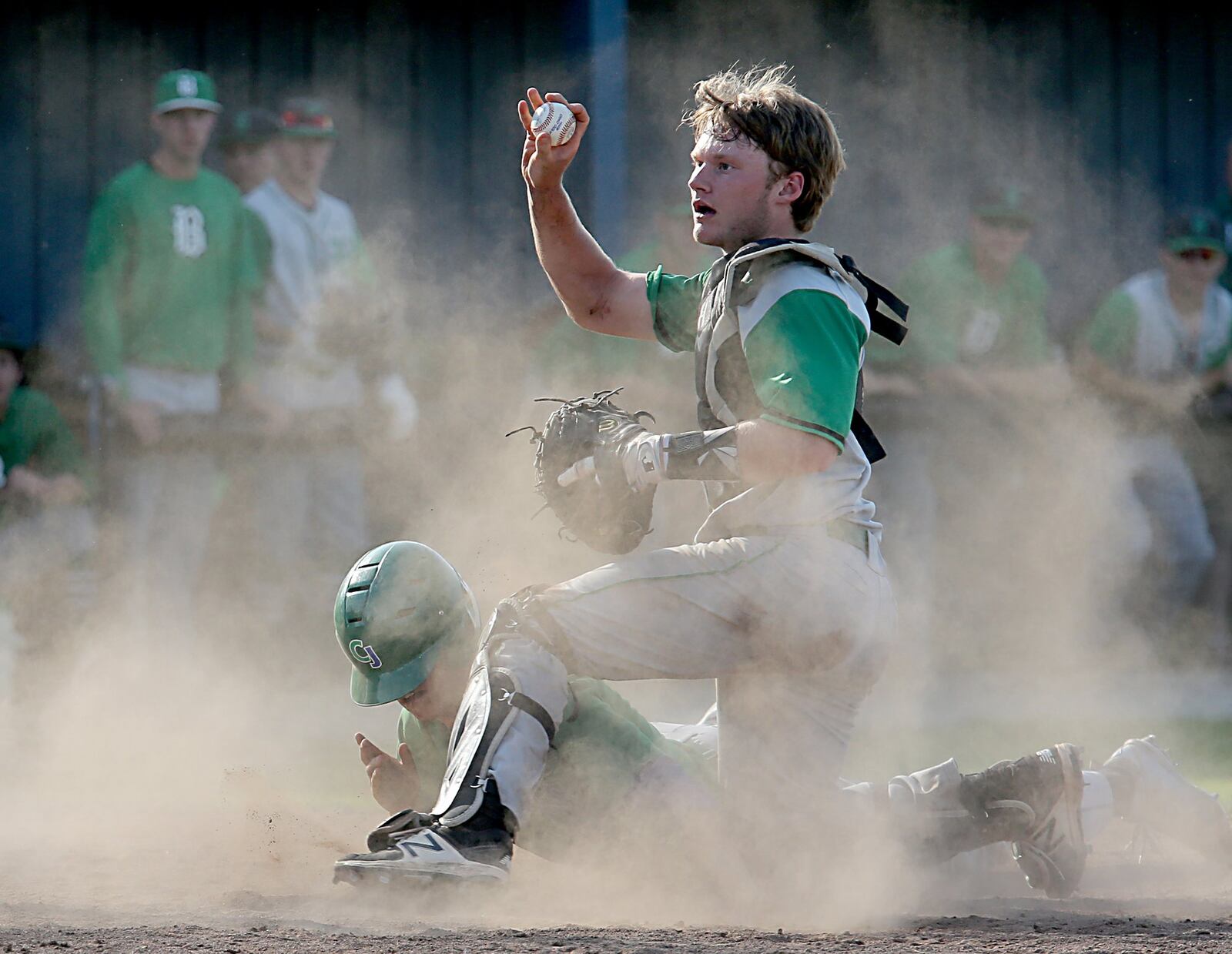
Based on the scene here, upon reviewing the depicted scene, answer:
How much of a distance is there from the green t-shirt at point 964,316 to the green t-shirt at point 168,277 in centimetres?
273

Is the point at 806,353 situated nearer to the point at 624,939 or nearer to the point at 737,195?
the point at 737,195

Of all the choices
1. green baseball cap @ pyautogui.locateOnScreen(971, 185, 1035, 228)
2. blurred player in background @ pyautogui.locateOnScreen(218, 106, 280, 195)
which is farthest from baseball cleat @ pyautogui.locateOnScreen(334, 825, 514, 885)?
green baseball cap @ pyautogui.locateOnScreen(971, 185, 1035, 228)

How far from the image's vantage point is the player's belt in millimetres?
3146

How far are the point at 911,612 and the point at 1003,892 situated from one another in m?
3.47

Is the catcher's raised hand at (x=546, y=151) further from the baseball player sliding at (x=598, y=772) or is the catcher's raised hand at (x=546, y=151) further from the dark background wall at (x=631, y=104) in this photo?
the dark background wall at (x=631, y=104)

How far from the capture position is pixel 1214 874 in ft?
12.1

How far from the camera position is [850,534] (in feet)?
10.4

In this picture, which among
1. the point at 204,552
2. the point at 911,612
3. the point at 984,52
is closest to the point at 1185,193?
the point at 984,52

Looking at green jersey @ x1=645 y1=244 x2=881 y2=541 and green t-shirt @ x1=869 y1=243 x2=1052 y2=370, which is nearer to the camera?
green jersey @ x1=645 y1=244 x2=881 y2=541

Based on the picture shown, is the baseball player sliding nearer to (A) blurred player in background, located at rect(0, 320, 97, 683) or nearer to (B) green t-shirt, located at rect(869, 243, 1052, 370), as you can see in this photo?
(A) blurred player in background, located at rect(0, 320, 97, 683)

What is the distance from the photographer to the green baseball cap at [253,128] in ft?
23.4

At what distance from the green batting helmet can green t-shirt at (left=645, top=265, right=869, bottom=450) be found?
893 millimetres

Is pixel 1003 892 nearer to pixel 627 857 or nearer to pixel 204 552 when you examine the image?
pixel 627 857

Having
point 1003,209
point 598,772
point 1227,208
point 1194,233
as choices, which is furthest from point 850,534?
point 1227,208
